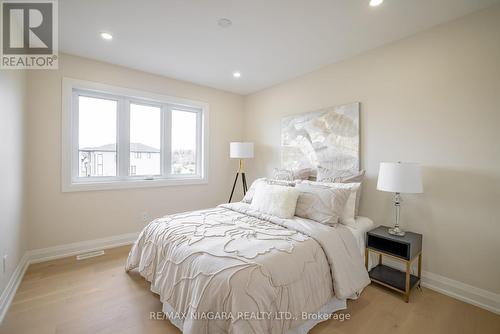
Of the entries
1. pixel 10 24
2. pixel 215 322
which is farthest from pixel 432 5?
pixel 10 24

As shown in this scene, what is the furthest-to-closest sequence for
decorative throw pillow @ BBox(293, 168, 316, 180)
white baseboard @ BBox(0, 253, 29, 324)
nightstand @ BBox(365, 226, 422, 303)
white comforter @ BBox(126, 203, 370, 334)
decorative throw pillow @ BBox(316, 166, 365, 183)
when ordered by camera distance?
decorative throw pillow @ BBox(293, 168, 316, 180)
decorative throw pillow @ BBox(316, 166, 365, 183)
nightstand @ BBox(365, 226, 422, 303)
white baseboard @ BBox(0, 253, 29, 324)
white comforter @ BBox(126, 203, 370, 334)

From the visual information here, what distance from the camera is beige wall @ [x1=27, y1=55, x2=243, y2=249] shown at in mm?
2629

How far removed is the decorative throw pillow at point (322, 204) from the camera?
2.14 metres

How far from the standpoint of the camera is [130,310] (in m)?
1.84

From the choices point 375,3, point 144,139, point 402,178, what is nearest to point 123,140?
point 144,139

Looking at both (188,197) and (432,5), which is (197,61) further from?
(432,5)

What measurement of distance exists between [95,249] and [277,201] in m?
2.60

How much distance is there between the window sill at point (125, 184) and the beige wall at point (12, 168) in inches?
19.8

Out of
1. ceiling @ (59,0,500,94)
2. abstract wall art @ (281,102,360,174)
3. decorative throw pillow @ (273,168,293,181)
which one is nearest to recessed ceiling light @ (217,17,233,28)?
ceiling @ (59,0,500,94)

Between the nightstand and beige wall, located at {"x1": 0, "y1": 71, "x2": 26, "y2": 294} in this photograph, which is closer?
beige wall, located at {"x1": 0, "y1": 71, "x2": 26, "y2": 294}

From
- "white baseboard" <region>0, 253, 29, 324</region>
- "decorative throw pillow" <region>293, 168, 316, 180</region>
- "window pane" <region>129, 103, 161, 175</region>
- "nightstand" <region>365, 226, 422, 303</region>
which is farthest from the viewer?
"window pane" <region>129, 103, 161, 175</region>

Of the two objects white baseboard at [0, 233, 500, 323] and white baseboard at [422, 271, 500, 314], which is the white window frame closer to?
white baseboard at [0, 233, 500, 323]

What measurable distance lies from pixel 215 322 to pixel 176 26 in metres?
2.61

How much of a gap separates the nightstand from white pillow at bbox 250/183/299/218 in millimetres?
857
